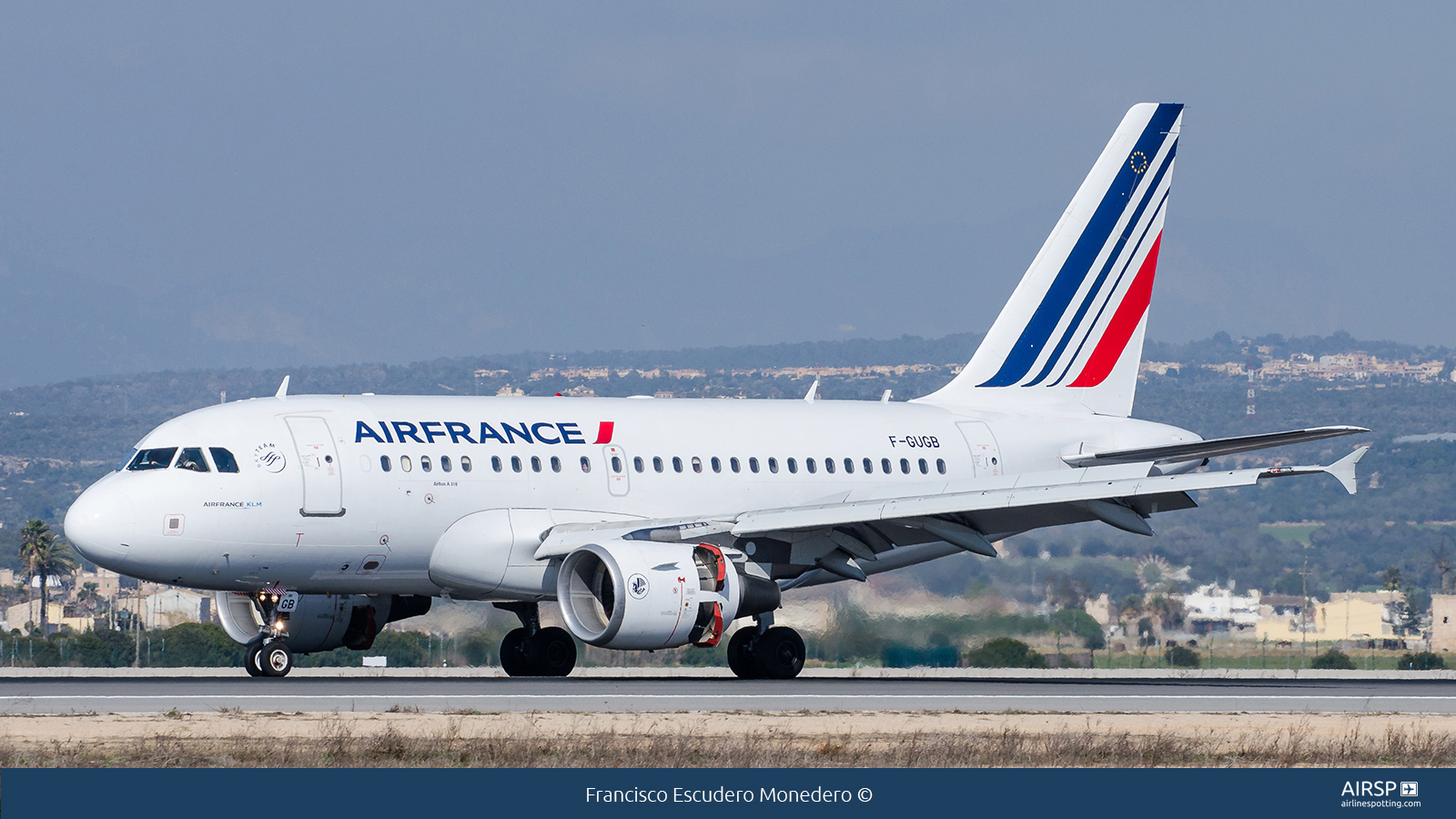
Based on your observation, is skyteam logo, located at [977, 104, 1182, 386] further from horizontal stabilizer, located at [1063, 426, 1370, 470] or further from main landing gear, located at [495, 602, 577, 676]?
main landing gear, located at [495, 602, 577, 676]

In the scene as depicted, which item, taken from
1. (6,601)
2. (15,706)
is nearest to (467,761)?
(15,706)

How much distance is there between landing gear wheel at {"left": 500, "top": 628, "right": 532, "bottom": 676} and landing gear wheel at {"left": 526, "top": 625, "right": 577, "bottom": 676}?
0.20 feet

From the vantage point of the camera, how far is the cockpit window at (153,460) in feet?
93.2

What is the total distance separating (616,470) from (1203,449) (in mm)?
9670

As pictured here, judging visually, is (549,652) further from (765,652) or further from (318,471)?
(318,471)

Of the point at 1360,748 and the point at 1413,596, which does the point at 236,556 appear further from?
the point at 1413,596

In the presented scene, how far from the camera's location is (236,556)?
2831 cm

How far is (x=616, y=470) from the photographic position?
31.5 metres

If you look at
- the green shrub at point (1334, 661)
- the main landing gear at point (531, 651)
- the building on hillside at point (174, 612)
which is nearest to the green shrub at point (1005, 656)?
the green shrub at point (1334, 661)

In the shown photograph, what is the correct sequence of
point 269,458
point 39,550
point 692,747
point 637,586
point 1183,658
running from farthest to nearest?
point 39,550
point 1183,658
point 269,458
point 637,586
point 692,747

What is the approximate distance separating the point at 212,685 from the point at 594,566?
556 cm

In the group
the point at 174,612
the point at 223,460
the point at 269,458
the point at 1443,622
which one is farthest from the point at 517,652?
the point at 1443,622

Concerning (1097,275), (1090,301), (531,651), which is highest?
(1097,275)

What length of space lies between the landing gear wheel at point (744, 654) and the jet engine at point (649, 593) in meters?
2.14
